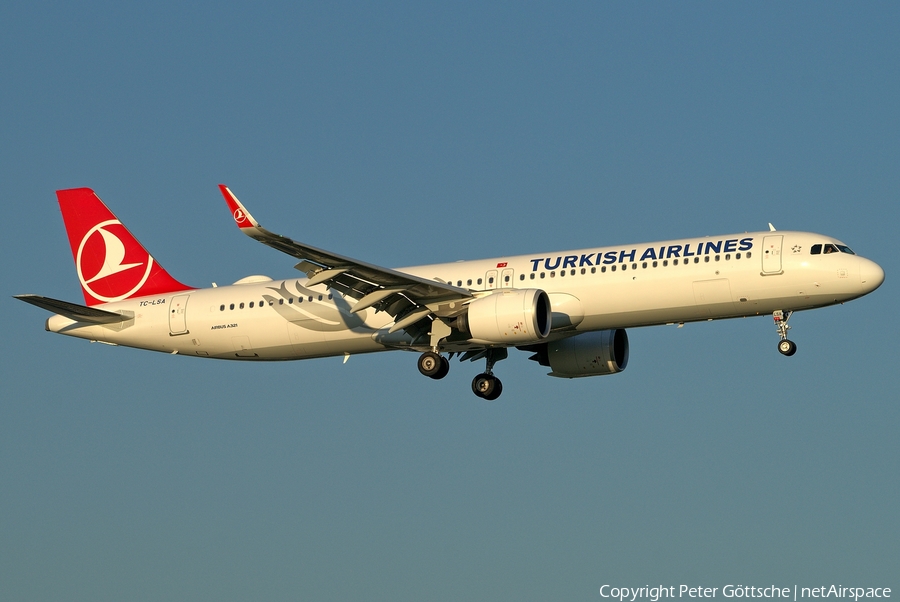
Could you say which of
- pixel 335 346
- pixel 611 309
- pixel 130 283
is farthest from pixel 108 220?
pixel 611 309

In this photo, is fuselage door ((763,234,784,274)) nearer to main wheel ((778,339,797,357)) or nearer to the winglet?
main wheel ((778,339,797,357))

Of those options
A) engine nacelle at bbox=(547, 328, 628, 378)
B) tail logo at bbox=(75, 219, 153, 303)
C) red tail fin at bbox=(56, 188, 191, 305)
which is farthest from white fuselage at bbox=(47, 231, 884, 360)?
engine nacelle at bbox=(547, 328, 628, 378)

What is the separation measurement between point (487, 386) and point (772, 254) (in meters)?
12.9

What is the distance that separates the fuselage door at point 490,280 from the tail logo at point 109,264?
15617 mm

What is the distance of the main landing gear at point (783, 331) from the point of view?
50.1m

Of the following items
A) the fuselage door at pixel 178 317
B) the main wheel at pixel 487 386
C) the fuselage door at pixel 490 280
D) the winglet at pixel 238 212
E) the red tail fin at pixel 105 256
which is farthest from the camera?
the red tail fin at pixel 105 256

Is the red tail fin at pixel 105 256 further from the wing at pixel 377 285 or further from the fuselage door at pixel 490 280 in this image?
the fuselage door at pixel 490 280

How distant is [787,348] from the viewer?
50125mm

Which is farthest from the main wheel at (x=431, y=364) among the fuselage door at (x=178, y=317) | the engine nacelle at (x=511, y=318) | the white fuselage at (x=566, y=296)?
the fuselage door at (x=178, y=317)

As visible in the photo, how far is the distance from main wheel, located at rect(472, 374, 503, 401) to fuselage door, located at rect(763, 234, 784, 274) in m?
12.3

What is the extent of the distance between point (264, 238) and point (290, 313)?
1004cm

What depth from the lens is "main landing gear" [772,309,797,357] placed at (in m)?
50.1

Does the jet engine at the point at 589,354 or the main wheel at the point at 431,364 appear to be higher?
the jet engine at the point at 589,354

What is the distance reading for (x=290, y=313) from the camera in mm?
55281
